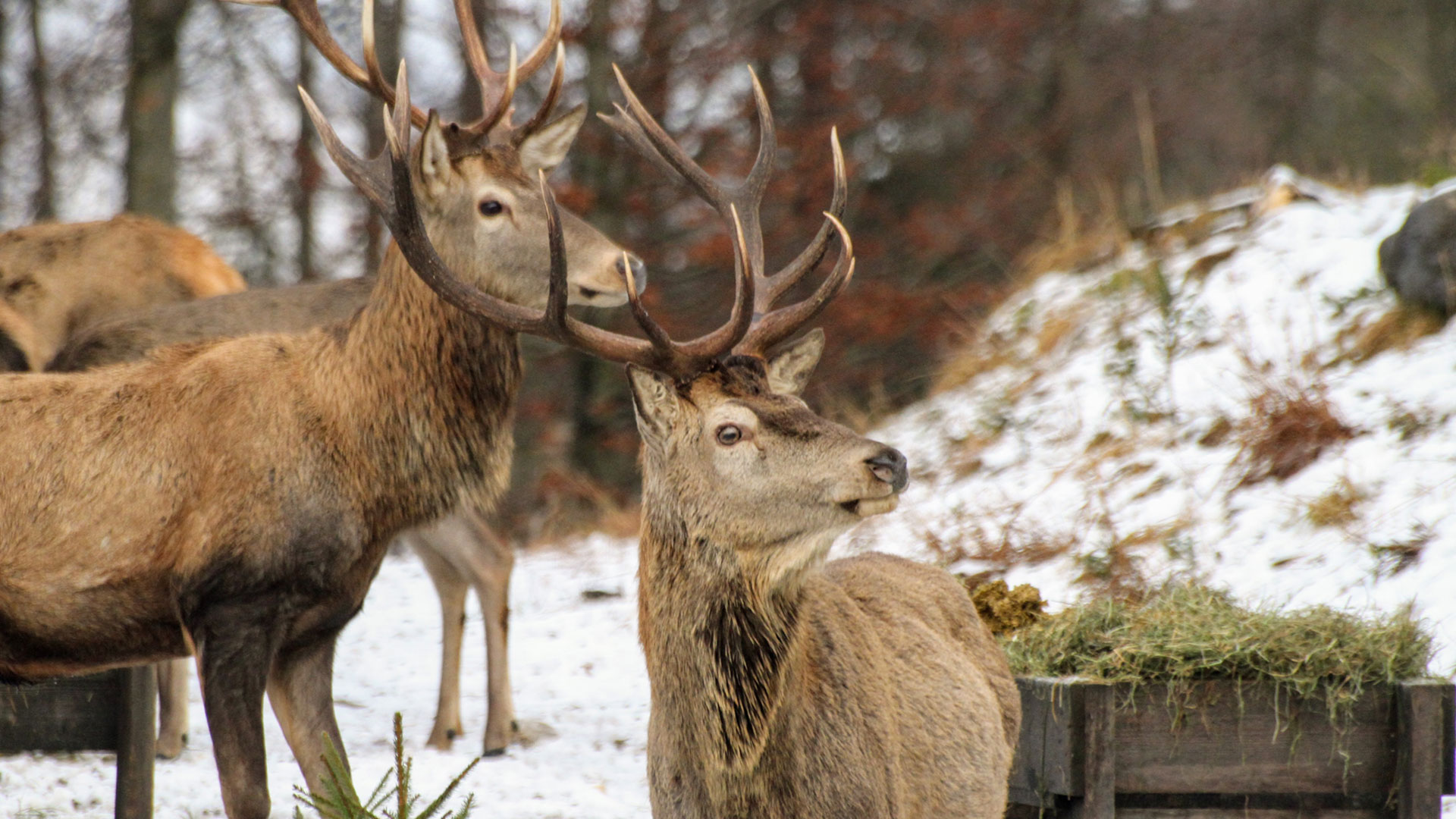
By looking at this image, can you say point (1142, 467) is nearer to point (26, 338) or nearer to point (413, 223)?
point (413, 223)

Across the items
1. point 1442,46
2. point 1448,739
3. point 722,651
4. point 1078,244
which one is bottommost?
point 1448,739

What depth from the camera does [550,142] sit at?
573 centimetres

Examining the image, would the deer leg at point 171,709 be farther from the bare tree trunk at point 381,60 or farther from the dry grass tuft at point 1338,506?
the bare tree trunk at point 381,60

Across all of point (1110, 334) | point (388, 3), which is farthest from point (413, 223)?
point (388, 3)

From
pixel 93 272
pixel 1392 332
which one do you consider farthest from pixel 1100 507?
pixel 93 272

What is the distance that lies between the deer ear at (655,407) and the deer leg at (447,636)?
293cm

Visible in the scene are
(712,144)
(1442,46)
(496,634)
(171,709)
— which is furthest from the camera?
(1442,46)

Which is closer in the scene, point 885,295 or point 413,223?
point 413,223

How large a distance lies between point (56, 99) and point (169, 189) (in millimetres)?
6615

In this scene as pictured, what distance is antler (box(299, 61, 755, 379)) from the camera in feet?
12.9

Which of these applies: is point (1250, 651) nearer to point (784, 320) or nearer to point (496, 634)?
point (784, 320)

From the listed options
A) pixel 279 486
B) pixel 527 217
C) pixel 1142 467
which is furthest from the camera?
pixel 1142 467

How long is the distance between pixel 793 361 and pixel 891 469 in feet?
2.81

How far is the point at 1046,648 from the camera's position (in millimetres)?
4766
